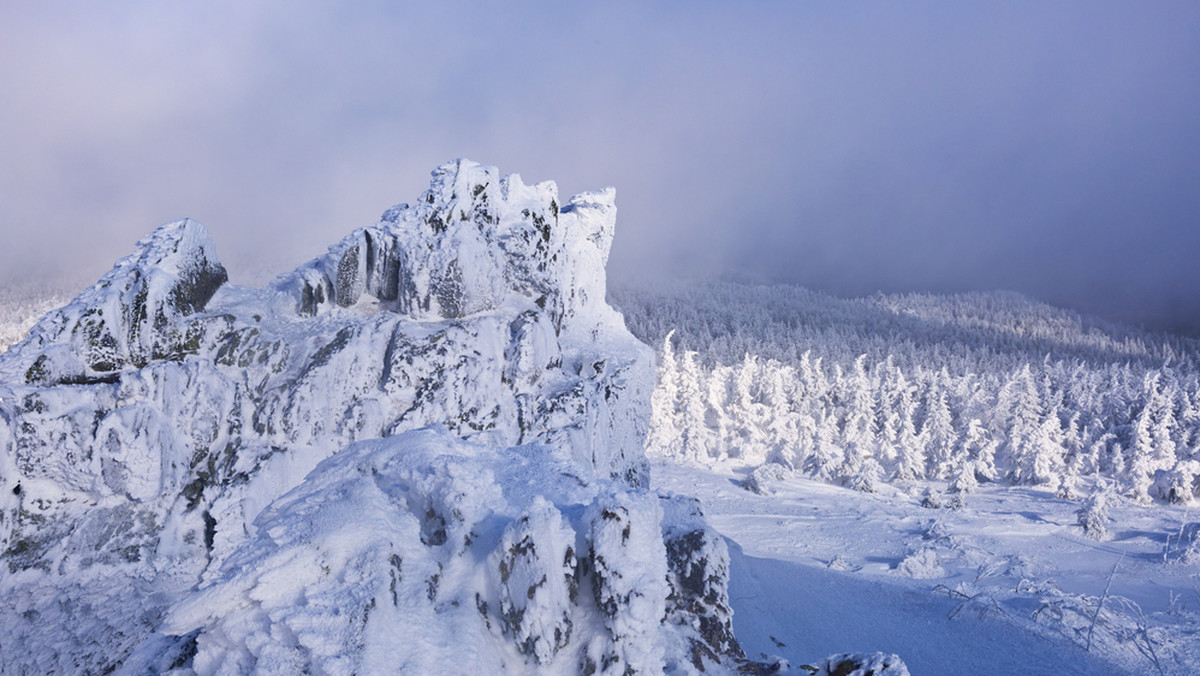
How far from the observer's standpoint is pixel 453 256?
1441 centimetres

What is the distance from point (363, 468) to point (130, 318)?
8520 mm

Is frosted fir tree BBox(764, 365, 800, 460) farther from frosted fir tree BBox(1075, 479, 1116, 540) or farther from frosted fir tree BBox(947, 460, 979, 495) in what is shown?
frosted fir tree BBox(1075, 479, 1116, 540)

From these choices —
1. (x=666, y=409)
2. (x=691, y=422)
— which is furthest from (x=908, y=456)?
(x=666, y=409)

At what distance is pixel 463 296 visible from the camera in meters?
14.5

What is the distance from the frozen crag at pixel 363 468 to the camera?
5.73 m

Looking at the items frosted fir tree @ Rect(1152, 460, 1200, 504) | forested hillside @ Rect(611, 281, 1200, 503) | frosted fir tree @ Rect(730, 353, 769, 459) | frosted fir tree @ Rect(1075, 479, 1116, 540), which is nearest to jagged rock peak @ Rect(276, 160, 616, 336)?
frosted fir tree @ Rect(1075, 479, 1116, 540)

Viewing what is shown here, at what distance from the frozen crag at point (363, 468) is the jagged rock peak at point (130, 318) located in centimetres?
5

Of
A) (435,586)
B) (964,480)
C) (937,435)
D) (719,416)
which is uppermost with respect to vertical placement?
(435,586)

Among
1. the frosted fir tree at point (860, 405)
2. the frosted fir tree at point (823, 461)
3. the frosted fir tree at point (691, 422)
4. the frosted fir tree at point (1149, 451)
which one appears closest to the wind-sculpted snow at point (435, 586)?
the frosted fir tree at point (823, 461)

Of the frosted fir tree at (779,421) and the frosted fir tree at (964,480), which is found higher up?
the frosted fir tree at (779,421)

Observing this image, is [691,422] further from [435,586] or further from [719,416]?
[435,586]

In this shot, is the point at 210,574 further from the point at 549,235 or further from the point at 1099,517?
the point at 1099,517

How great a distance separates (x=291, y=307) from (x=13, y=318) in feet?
420

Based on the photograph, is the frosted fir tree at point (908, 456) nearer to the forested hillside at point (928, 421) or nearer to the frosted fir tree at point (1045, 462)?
the forested hillside at point (928, 421)
